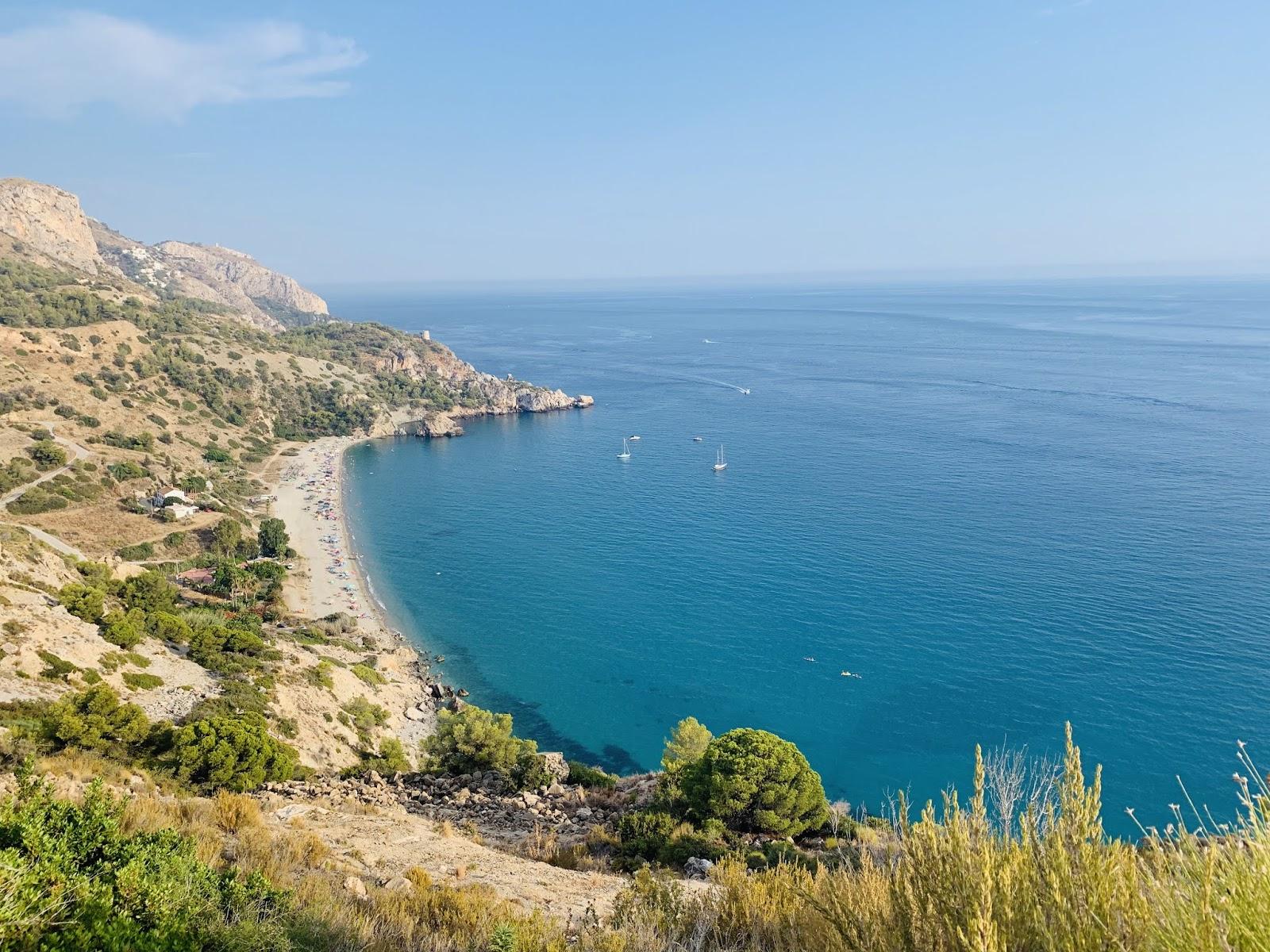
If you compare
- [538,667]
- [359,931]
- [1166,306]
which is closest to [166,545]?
[538,667]

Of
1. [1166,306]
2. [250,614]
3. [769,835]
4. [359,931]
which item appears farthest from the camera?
[1166,306]

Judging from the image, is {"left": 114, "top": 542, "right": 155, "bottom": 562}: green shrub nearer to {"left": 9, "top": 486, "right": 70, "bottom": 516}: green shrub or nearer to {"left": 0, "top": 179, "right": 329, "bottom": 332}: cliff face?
{"left": 9, "top": 486, "right": 70, "bottom": 516}: green shrub

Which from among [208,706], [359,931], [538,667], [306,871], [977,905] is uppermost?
[977,905]

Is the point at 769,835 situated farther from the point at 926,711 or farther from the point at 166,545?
the point at 166,545

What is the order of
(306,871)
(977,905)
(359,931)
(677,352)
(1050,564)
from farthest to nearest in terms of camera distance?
(677,352), (1050,564), (306,871), (359,931), (977,905)

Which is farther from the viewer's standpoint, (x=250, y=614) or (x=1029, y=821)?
(x=250, y=614)

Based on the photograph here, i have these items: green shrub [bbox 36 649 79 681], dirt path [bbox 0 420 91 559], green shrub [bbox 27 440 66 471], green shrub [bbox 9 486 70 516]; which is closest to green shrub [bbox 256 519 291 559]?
dirt path [bbox 0 420 91 559]

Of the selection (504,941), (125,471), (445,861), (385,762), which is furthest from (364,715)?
(125,471)
